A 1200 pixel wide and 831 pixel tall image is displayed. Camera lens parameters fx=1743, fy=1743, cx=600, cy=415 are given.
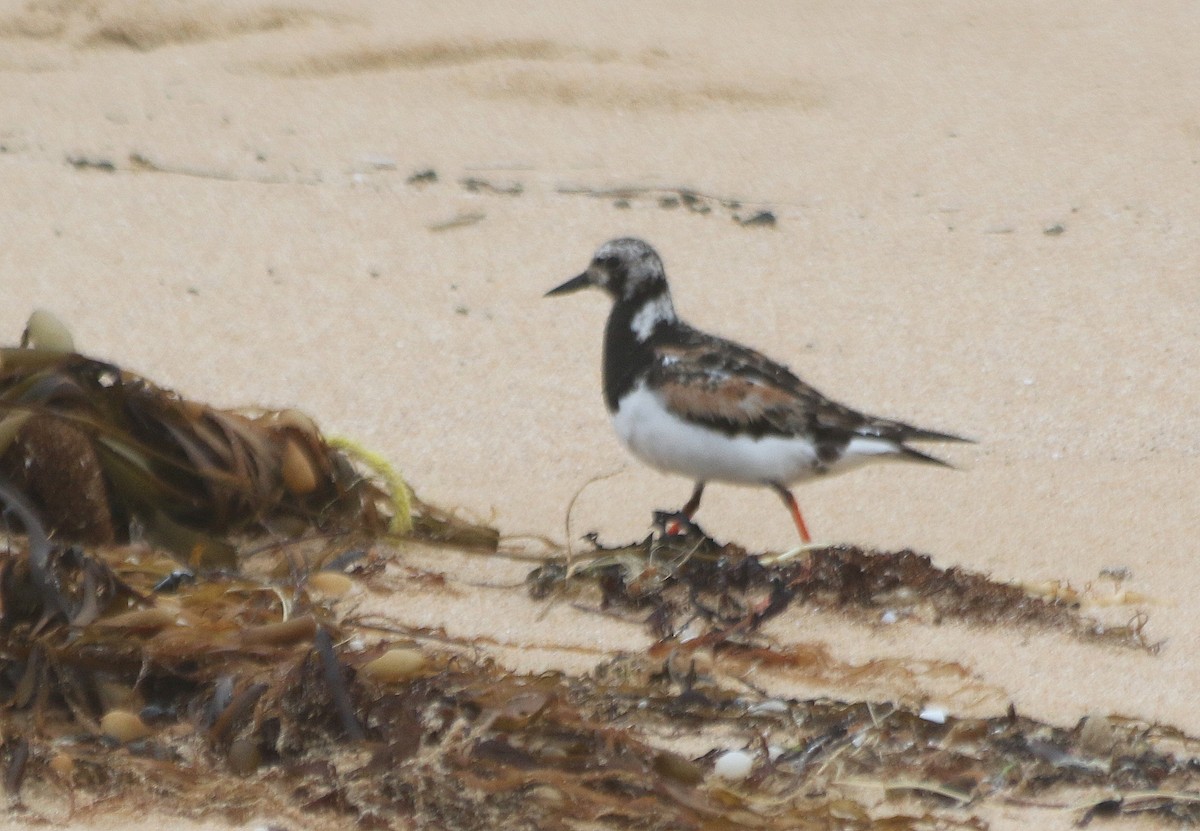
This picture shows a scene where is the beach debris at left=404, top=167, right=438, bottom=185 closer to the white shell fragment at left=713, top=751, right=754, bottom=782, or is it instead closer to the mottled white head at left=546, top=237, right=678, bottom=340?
the mottled white head at left=546, top=237, right=678, bottom=340

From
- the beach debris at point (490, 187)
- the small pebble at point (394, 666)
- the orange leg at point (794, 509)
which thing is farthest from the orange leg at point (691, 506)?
the beach debris at point (490, 187)

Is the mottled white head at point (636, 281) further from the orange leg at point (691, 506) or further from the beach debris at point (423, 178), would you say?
the beach debris at point (423, 178)

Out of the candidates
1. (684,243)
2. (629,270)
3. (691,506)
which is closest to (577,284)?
(629,270)

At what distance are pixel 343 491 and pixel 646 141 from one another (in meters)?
3.91

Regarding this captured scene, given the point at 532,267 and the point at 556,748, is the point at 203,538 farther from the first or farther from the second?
the point at 532,267

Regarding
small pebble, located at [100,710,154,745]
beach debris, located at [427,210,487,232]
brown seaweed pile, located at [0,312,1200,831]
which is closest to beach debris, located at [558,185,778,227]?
beach debris, located at [427,210,487,232]

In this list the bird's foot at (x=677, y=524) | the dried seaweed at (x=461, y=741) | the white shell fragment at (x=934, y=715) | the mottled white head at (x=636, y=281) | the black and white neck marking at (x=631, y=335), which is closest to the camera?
the dried seaweed at (x=461, y=741)

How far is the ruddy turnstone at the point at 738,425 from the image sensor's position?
354 centimetres

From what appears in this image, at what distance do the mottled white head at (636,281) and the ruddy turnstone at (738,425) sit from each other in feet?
0.61

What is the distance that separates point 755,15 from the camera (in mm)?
8461

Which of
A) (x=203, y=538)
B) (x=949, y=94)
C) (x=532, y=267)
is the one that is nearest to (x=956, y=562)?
(x=203, y=538)

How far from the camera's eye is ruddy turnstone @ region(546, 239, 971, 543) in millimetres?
3541

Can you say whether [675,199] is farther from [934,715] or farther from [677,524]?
[934,715]

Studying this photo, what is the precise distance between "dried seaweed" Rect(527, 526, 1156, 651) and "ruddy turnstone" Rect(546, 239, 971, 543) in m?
0.27
